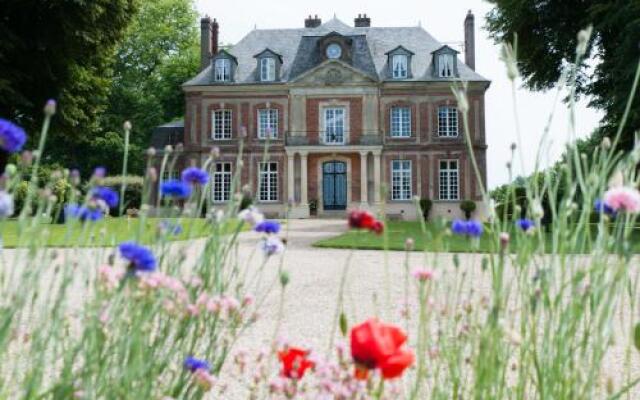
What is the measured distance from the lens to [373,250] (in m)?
10.2

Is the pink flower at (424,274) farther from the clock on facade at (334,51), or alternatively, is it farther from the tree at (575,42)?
the clock on facade at (334,51)

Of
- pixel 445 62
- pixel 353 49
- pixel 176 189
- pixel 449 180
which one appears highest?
pixel 353 49

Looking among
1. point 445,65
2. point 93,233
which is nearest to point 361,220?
point 93,233

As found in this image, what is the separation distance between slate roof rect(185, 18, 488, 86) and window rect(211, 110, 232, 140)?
1.40 metres

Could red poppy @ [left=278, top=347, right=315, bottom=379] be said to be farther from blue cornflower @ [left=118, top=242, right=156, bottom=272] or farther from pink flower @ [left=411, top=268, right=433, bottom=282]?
blue cornflower @ [left=118, top=242, right=156, bottom=272]

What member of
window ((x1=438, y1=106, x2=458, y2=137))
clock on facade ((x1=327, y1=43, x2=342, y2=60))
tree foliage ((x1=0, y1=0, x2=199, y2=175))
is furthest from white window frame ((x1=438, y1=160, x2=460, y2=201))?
tree foliage ((x1=0, y1=0, x2=199, y2=175))

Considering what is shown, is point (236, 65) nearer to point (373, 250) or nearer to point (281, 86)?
point (281, 86)

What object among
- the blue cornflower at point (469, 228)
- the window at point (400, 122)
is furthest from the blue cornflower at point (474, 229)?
the window at point (400, 122)

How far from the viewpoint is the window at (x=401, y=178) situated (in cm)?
2530

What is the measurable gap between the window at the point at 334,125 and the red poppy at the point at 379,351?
24.6m

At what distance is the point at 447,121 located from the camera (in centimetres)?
2572

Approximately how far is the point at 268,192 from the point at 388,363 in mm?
24696

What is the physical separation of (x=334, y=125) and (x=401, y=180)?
3712 mm

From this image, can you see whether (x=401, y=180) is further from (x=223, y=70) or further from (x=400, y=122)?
(x=223, y=70)
